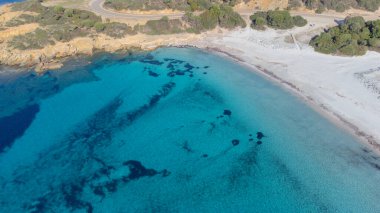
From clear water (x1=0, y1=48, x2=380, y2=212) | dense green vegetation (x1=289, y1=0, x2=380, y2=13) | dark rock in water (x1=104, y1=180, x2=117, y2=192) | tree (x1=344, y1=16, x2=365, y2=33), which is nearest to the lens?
clear water (x1=0, y1=48, x2=380, y2=212)

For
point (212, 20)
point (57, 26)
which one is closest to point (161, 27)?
point (212, 20)

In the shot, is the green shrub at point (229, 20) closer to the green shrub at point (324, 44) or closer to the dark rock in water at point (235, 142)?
the green shrub at point (324, 44)

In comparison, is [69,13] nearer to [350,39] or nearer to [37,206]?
[37,206]

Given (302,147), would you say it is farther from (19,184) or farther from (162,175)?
(19,184)

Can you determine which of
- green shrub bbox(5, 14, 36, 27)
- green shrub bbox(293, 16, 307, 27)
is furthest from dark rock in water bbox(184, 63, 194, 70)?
green shrub bbox(5, 14, 36, 27)

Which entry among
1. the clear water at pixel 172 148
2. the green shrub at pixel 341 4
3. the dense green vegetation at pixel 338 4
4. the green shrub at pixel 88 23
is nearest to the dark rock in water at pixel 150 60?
the clear water at pixel 172 148

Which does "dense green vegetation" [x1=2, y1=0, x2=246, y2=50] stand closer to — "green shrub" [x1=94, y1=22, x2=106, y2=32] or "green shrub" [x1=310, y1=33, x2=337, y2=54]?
"green shrub" [x1=94, y1=22, x2=106, y2=32]
